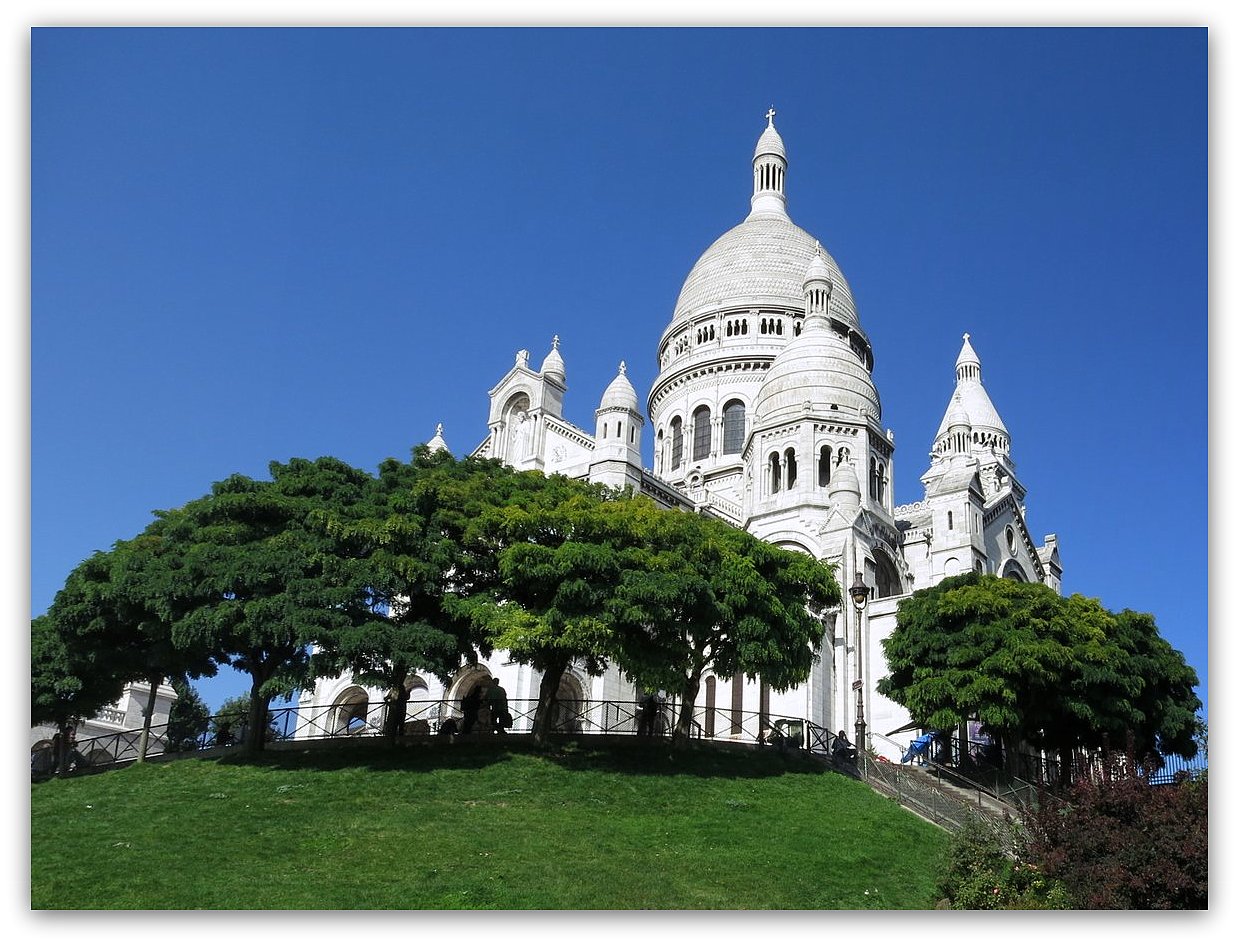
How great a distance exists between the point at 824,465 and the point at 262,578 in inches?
1219

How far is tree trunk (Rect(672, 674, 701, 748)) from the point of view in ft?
102

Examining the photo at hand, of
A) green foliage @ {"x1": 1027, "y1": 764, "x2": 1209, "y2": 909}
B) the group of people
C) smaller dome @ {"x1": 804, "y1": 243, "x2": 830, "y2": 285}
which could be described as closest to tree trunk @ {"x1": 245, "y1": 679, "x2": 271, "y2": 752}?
the group of people

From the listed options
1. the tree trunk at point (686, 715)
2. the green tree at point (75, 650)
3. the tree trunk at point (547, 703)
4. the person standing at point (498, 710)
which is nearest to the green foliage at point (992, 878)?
the tree trunk at point (686, 715)

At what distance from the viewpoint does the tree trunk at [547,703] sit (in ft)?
99.7

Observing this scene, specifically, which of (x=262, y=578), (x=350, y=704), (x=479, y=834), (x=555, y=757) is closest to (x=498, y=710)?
(x=555, y=757)

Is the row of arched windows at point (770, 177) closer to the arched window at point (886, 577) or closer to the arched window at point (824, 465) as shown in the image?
the arched window at point (824, 465)

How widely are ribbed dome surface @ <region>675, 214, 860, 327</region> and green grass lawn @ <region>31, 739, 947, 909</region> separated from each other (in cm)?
4735

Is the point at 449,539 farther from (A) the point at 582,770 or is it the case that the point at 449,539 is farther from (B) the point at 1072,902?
(B) the point at 1072,902

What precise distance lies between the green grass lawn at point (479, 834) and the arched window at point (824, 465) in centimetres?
2429

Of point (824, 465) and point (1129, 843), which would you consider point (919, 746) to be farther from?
point (1129, 843)

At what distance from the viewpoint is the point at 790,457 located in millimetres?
54344

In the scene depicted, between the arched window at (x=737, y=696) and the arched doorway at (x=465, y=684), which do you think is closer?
the arched doorway at (x=465, y=684)

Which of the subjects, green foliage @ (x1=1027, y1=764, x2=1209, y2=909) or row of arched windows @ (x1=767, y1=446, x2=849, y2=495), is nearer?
green foliage @ (x1=1027, y1=764, x2=1209, y2=909)

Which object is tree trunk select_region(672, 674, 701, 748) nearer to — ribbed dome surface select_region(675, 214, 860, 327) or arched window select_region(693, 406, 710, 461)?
arched window select_region(693, 406, 710, 461)
